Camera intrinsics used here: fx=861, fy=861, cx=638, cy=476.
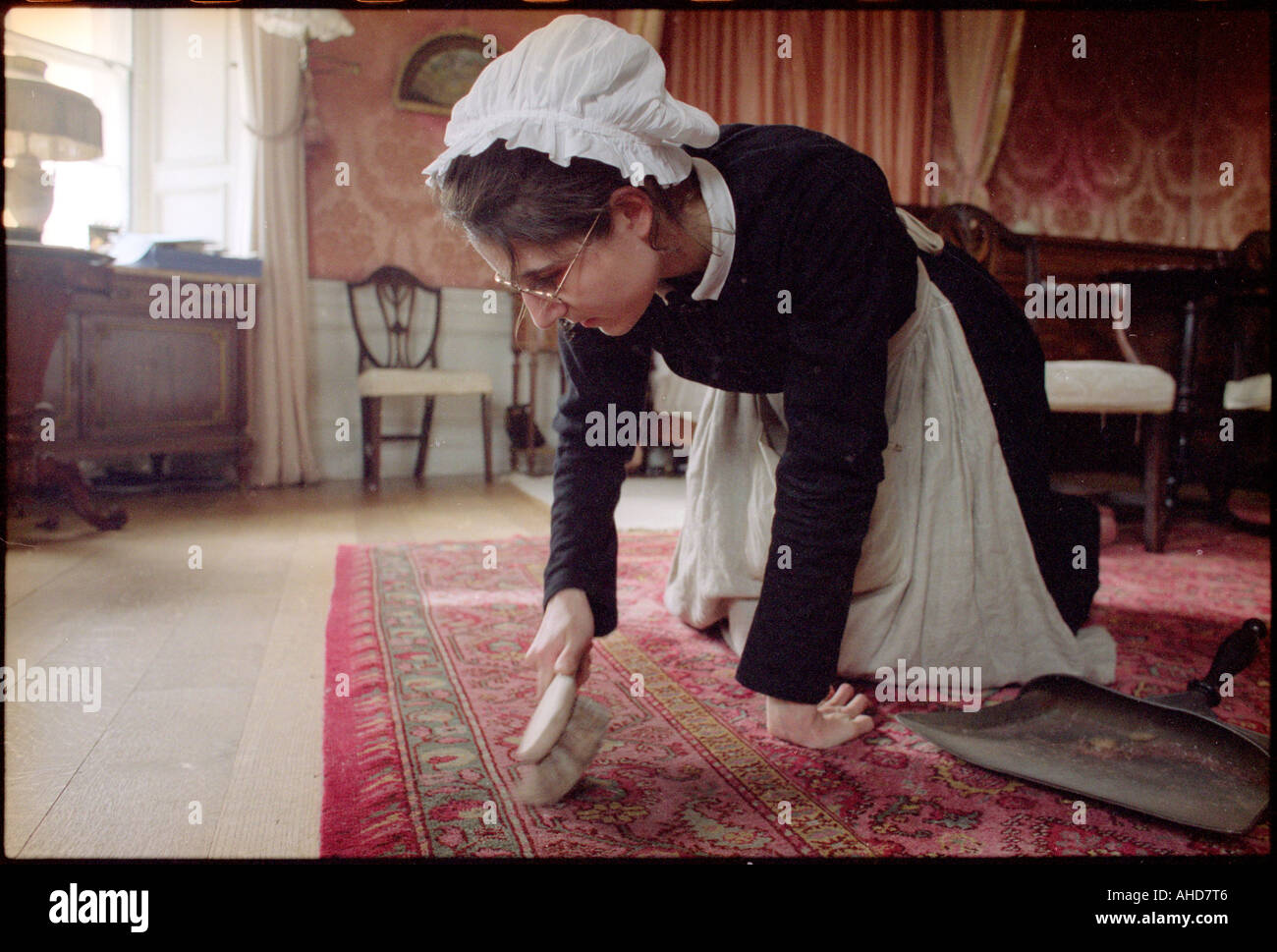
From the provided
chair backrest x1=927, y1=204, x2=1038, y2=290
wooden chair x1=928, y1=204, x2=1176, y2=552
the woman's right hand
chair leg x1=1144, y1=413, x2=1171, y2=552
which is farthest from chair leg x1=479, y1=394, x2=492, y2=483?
the woman's right hand

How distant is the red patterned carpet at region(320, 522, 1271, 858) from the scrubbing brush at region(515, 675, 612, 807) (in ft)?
0.07

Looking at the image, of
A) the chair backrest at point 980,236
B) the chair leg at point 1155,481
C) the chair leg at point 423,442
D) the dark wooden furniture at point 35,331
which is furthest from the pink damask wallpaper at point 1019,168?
the dark wooden furniture at point 35,331

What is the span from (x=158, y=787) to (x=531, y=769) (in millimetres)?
314

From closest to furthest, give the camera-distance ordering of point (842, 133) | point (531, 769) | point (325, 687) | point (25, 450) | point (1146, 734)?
point (531, 769)
point (1146, 734)
point (325, 687)
point (25, 450)
point (842, 133)

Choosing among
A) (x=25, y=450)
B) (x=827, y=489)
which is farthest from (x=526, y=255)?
(x=25, y=450)

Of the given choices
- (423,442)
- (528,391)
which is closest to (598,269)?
(423,442)

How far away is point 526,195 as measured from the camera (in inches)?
24.9

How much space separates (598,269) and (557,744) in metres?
0.37

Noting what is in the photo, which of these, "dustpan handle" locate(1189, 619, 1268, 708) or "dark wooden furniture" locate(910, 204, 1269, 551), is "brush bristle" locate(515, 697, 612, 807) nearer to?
"dustpan handle" locate(1189, 619, 1268, 708)

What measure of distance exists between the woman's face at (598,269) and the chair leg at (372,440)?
2.09 m

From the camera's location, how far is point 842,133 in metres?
3.24

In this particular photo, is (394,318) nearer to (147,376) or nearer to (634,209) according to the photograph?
(147,376)
